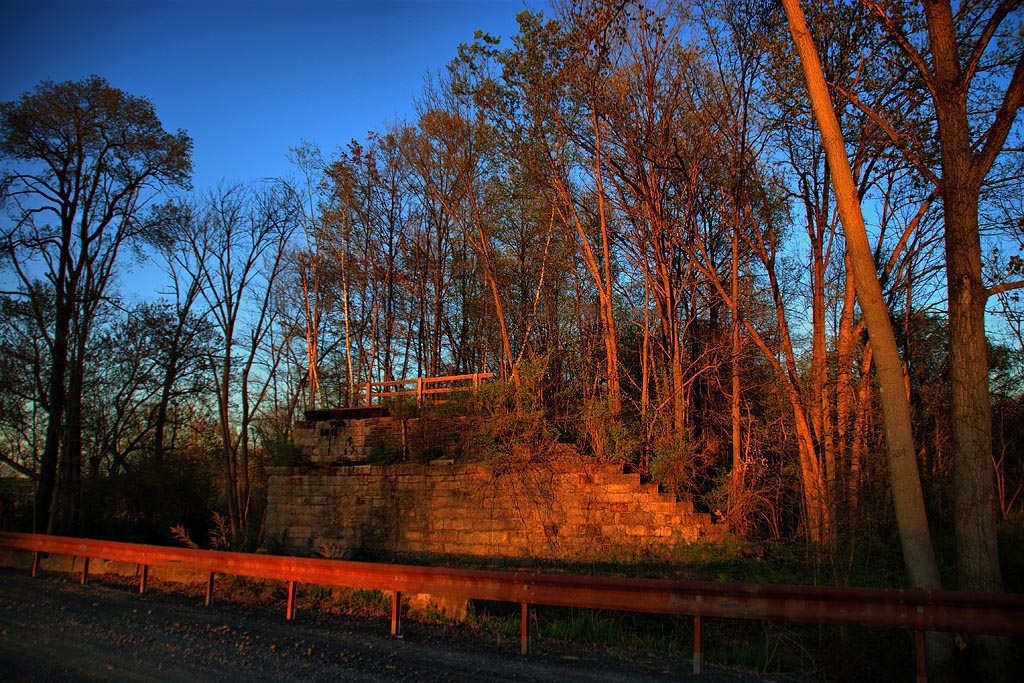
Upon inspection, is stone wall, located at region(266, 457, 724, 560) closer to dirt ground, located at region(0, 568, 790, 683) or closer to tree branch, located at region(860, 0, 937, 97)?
dirt ground, located at region(0, 568, 790, 683)

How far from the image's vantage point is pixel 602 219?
14.6 m

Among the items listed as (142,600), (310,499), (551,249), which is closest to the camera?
(142,600)

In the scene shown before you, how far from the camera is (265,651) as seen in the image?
583 cm

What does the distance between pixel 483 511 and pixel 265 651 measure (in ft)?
23.2

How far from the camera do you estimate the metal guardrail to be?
5.29m

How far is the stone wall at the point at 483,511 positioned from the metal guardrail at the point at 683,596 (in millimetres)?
4464

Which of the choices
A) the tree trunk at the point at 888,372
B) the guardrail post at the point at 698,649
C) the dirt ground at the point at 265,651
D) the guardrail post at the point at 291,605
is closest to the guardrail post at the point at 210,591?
the dirt ground at the point at 265,651

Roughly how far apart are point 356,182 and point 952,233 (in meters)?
18.9

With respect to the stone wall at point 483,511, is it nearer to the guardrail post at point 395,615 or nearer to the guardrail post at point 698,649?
the guardrail post at point 698,649

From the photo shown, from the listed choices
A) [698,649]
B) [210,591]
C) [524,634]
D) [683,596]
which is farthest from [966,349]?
[210,591]

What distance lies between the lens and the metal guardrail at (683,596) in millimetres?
5285

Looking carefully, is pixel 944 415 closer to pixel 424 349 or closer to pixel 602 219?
pixel 602 219

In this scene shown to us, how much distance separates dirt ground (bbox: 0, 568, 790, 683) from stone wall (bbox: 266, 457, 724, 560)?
15.4ft

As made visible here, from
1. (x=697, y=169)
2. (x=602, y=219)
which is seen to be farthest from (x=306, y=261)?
(x=697, y=169)
